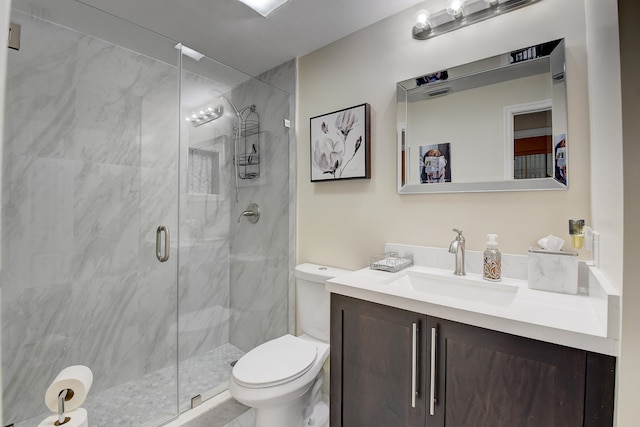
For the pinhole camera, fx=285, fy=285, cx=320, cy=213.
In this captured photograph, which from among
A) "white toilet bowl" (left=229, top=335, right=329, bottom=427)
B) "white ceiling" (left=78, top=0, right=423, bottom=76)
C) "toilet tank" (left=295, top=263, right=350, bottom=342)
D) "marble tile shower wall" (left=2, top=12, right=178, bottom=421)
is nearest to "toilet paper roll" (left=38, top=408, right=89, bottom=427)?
"white toilet bowl" (left=229, top=335, right=329, bottom=427)

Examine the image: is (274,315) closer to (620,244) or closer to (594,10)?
(620,244)

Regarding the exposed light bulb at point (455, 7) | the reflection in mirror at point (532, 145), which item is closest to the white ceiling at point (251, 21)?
the exposed light bulb at point (455, 7)

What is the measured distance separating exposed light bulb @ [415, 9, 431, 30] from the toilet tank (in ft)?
4.70

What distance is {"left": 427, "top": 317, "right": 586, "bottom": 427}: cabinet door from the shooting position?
30.9 inches

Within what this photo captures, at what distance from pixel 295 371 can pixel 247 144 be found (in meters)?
1.65

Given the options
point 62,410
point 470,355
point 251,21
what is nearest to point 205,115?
point 251,21

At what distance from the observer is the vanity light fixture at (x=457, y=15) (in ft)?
4.32

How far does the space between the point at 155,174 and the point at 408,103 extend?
5.94 ft

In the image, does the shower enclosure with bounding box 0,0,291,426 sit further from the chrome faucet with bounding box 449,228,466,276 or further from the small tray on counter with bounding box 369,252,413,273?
the chrome faucet with bounding box 449,228,466,276

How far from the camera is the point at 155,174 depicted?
6.88ft

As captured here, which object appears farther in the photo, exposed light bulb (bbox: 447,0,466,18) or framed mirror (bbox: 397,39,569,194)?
exposed light bulb (bbox: 447,0,466,18)

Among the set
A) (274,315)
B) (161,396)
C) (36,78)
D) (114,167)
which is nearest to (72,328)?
(161,396)

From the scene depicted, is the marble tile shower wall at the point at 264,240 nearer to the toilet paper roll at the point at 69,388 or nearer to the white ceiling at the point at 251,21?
the white ceiling at the point at 251,21

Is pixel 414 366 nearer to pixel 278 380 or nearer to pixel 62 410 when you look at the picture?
pixel 278 380
